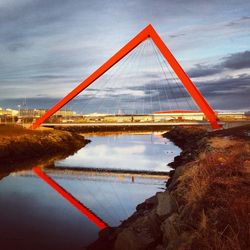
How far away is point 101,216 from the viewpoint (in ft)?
40.5

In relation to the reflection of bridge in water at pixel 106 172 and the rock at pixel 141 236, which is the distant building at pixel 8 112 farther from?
the rock at pixel 141 236

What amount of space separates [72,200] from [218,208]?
367 inches

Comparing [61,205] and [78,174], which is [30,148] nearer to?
[78,174]

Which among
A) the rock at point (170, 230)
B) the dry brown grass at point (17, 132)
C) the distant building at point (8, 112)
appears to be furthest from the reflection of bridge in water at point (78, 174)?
the distant building at point (8, 112)

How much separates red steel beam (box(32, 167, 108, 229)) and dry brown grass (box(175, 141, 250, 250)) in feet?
11.8

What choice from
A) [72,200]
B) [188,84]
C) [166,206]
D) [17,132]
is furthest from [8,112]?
[166,206]

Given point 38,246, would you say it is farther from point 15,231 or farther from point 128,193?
point 128,193

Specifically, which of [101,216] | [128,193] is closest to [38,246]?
[101,216]

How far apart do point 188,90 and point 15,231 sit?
2248cm

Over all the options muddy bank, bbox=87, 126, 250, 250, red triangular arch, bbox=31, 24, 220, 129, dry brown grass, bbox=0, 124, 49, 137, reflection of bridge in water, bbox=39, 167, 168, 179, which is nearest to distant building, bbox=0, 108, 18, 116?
dry brown grass, bbox=0, 124, 49, 137

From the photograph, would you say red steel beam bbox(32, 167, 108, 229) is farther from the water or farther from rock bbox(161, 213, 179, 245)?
rock bbox(161, 213, 179, 245)

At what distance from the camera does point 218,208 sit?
21.1 ft

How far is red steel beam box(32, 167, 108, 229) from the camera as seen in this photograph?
1166cm

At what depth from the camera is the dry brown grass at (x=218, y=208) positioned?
210 inches
